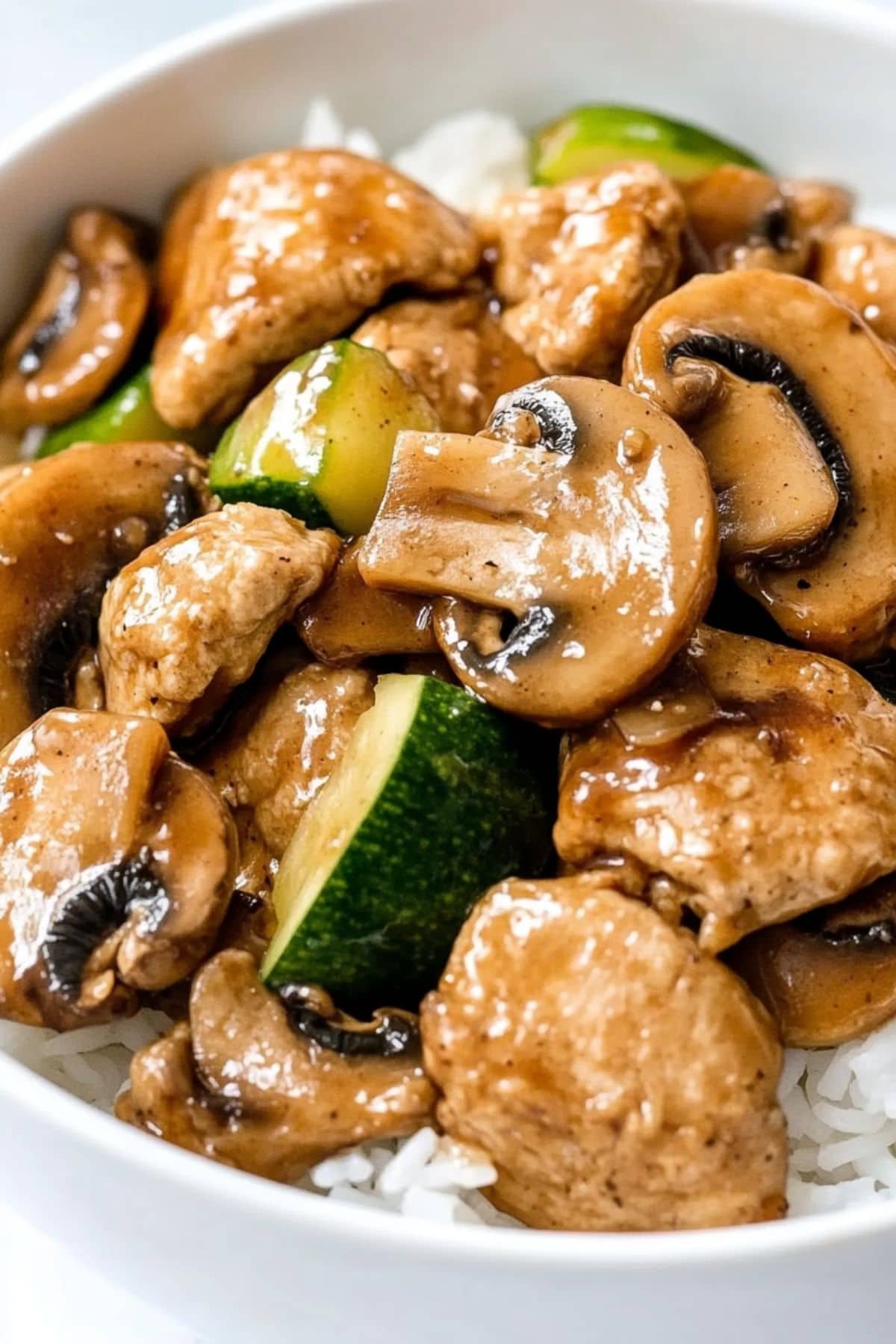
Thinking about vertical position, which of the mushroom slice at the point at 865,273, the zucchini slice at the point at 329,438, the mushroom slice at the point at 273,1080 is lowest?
the mushroom slice at the point at 273,1080

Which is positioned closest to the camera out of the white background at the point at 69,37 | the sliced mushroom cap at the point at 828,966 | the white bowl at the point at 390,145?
the white bowl at the point at 390,145

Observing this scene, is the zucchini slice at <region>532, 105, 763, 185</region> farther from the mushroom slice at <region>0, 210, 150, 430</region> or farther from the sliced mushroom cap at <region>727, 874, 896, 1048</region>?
the sliced mushroom cap at <region>727, 874, 896, 1048</region>

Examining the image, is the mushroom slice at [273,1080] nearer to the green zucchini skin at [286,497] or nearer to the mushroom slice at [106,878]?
the mushroom slice at [106,878]

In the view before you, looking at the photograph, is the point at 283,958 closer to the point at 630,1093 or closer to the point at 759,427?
the point at 630,1093

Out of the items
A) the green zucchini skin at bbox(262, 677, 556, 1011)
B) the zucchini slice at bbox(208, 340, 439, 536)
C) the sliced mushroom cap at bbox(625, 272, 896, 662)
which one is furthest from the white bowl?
the zucchini slice at bbox(208, 340, 439, 536)

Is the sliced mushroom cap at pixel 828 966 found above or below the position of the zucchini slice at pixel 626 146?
below

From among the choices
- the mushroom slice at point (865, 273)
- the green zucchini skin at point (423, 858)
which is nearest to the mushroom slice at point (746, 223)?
the mushroom slice at point (865, 273)

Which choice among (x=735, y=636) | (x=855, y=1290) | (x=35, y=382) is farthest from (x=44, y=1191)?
(x=35, y=382)

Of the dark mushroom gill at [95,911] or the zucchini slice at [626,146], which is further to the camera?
the zucchini slice at [626,146]
